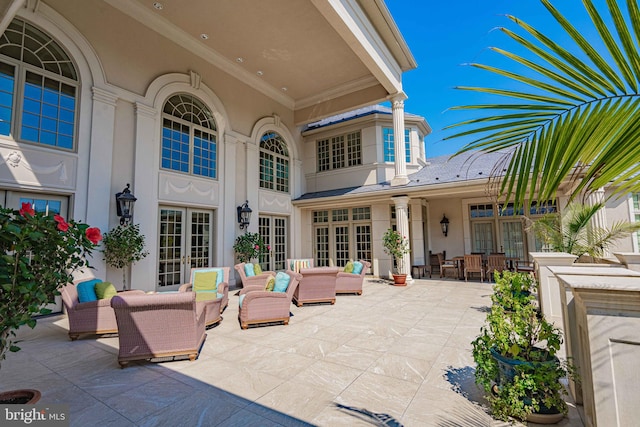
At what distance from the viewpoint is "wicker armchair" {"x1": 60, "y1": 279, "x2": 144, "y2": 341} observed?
176 inches

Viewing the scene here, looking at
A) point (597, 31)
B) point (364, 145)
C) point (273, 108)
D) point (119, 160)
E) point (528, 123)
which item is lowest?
point (528, 123)

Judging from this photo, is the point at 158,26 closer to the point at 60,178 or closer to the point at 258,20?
the point at 258,20

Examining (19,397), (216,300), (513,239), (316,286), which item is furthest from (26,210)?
(513,239)

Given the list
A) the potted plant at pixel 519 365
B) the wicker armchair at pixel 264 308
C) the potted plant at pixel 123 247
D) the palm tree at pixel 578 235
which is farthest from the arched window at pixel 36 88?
the palm tree at pixel 578 235

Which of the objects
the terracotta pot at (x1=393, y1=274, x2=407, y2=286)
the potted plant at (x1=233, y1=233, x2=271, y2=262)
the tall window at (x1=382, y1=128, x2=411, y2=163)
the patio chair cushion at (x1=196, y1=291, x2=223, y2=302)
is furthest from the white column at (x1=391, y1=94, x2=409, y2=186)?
the patio chair cushion at (x1=196, y1=291, x2=223, y2=302)

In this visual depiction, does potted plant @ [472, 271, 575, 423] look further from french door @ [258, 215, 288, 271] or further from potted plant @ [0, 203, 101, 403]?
french door @ [258, 215, 288, 271]

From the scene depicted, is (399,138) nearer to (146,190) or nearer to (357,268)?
(357,268)

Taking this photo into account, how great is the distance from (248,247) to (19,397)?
22.9 feet

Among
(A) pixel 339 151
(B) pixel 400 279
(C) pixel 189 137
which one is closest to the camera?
(C) pixel 189 137

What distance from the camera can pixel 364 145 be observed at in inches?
470

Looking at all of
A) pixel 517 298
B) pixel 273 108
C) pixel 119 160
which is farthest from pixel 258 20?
pixel 517 298

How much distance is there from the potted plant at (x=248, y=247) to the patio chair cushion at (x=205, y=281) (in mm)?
3009

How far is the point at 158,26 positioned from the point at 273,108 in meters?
4.59

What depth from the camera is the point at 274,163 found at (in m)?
11.8
